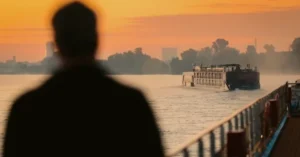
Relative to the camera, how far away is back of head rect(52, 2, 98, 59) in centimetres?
326

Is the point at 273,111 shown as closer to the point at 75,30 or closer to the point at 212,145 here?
the point at 212,145

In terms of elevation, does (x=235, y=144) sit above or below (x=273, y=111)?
above

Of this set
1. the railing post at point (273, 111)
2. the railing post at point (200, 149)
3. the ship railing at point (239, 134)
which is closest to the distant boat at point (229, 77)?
the ship railing at point (239, 134)

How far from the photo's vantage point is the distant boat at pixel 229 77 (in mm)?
125812

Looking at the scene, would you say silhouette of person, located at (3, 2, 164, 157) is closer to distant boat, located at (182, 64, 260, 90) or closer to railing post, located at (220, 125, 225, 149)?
railing post, located at (220, 125, 225, 149)

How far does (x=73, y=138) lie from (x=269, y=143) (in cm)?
1437

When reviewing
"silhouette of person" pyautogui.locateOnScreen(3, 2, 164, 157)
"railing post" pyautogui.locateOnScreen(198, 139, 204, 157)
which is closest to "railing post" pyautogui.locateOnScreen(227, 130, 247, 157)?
"railing post" pyautogui.locateOnScreen(198, 139, 204, 157)

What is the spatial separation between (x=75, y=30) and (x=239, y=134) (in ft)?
19.3

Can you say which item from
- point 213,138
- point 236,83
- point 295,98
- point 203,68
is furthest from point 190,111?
point 213,138

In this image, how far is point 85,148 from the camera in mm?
3258

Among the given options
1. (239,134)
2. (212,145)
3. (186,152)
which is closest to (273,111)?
(239,134)

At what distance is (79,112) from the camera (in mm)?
3277

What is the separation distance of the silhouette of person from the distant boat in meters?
121

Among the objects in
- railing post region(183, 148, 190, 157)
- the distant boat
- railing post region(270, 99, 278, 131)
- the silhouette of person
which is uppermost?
the silhouette of person
